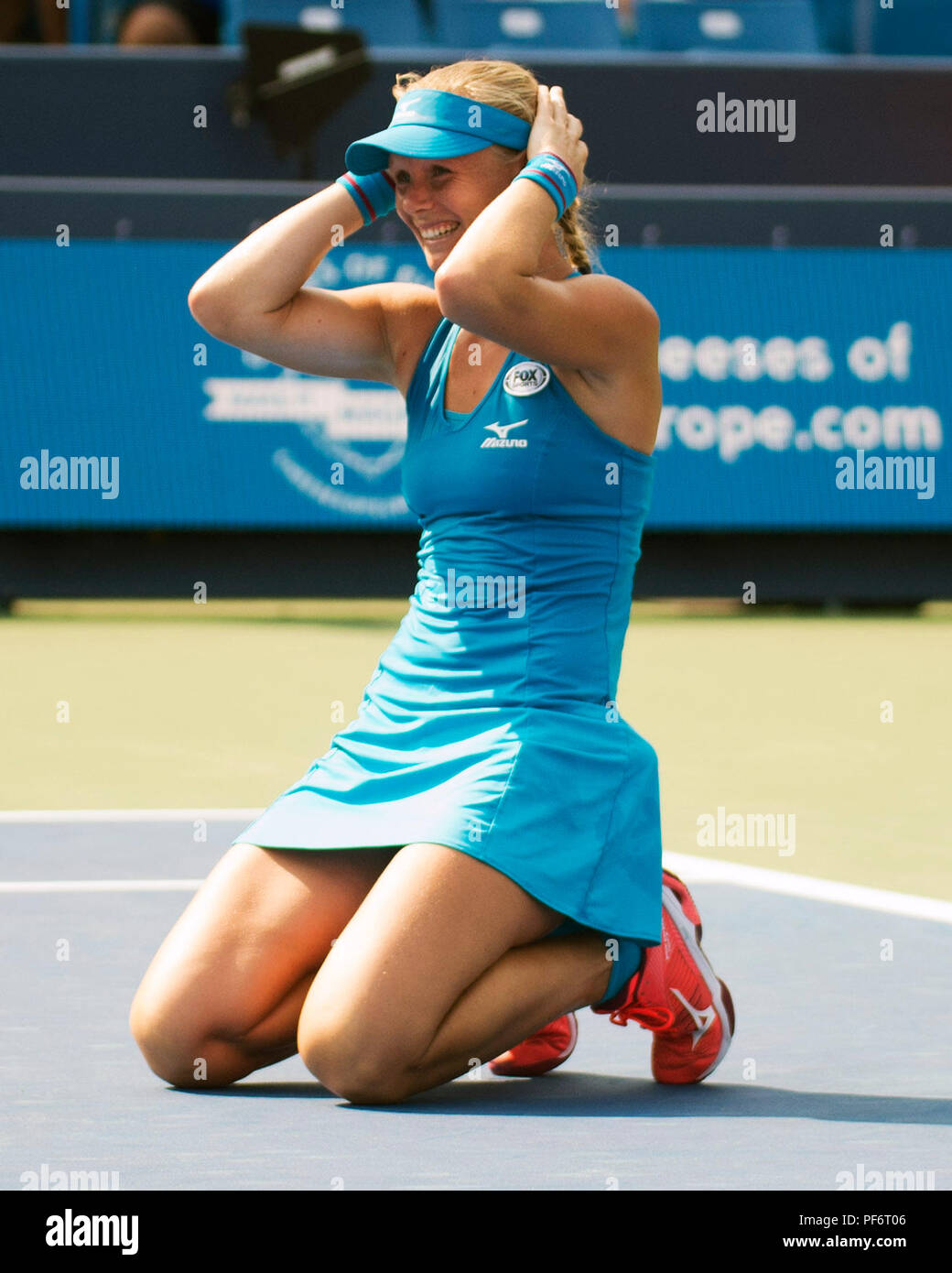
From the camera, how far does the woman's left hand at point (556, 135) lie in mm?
4305

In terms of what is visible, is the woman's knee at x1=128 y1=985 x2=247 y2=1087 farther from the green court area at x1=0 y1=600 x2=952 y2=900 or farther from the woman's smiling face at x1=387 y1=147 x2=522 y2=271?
the green court area at x1=0 y1=600 x2=952 y2=900

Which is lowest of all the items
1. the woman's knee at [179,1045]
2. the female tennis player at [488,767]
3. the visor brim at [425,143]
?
the woman's knee at [179,1045]

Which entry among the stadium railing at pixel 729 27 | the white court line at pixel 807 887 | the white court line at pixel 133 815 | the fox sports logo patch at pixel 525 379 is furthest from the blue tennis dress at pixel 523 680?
the stadium railing at pixel 729 27

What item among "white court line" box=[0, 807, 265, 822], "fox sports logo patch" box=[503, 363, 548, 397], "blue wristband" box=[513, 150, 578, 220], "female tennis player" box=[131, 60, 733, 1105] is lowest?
"white court line" box=[0, 807, 265, 822]

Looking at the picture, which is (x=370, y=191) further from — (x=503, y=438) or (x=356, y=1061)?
(x=356, y=1061)

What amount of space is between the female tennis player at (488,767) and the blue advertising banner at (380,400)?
11.1 meters

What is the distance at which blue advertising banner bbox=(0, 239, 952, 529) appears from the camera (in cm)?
1562

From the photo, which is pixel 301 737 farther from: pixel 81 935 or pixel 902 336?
pixel 902 336

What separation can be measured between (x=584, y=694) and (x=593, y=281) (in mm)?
768

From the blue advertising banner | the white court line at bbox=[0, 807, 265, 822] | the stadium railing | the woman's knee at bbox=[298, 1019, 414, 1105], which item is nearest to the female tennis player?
the woman's knee at bbox=[298, 1019, 414, 1105]

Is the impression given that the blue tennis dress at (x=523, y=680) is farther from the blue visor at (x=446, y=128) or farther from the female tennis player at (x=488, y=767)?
the blue visor at (x=446, y=128)
